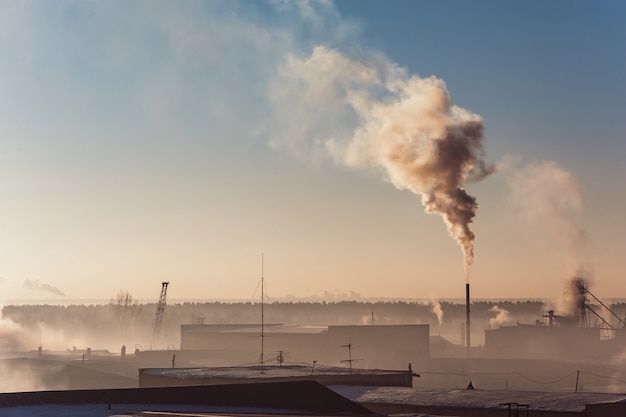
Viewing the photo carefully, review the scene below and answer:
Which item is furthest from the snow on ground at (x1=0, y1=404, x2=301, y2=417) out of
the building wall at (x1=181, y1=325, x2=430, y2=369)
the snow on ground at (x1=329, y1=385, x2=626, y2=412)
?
the building wall at (x1=181, y1=325, x2=430, y2=369)

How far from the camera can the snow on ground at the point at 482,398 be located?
62875 mm

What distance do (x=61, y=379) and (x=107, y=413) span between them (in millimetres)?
92568

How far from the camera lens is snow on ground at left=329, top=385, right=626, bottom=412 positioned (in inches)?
2475

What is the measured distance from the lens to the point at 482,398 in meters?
67.1

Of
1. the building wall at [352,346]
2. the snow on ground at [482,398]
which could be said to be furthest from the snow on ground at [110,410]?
the building wall at [352,346]

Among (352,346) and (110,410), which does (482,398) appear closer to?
(110,410)

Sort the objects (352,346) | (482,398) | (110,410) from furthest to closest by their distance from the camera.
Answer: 1. (352,346)
2. (482,398)
3. (110,410)

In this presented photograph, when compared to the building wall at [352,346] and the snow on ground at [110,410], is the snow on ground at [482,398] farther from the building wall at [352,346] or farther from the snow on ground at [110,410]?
the building wall at [352,346]

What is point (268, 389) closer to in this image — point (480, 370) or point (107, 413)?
point (107, 413)

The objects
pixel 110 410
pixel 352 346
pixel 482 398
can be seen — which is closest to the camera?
pixel 110 410

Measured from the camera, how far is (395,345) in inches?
6442

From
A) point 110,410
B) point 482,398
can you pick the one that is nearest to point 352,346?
point 482,398

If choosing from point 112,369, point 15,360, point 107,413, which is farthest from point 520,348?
point 107,413

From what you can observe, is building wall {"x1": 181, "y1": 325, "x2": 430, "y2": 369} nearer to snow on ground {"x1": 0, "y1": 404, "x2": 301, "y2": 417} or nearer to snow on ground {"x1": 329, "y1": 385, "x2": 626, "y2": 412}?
snow on ground {"x1": 329, "y1": 385, "x2": 626, "y2": 412}
